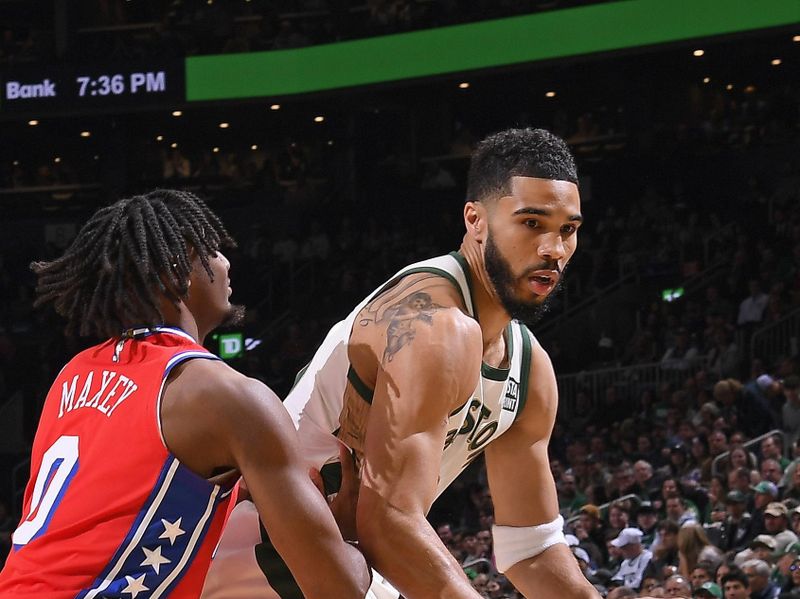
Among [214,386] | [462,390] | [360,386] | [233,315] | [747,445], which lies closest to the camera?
[214,386]

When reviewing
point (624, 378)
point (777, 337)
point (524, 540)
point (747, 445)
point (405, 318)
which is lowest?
point (747, 445)

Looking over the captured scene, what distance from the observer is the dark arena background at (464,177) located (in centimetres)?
1201

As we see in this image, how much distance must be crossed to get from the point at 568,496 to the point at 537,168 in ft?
26.3

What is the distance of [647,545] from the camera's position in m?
9.05

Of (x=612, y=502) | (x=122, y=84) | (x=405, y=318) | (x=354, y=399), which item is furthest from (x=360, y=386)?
(x=122, y=84)

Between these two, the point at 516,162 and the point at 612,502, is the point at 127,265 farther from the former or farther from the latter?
the point at 612,502

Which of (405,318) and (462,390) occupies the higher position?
(405,318)

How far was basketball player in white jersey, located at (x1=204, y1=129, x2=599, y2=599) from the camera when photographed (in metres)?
3.13

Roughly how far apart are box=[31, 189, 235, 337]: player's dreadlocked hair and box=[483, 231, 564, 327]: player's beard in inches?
38.8

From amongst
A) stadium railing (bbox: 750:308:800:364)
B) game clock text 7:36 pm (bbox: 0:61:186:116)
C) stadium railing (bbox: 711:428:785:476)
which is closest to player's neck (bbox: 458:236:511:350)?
stadium railing (bbox: 711:428:785:476)

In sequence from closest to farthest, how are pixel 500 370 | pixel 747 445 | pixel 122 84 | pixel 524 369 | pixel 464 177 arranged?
pixel 500 370
pixel 524 369
pixel 747 445
pixel 122 84
pixel 464 177

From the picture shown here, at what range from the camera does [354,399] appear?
349 centimetres

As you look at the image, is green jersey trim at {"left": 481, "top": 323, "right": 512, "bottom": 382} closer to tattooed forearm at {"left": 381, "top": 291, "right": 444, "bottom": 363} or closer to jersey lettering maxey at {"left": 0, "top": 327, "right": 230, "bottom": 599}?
tattooed forearm at {"left": 381, "top": 291, "right": 444, "bottom": 363}

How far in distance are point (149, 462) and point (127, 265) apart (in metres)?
0.44
